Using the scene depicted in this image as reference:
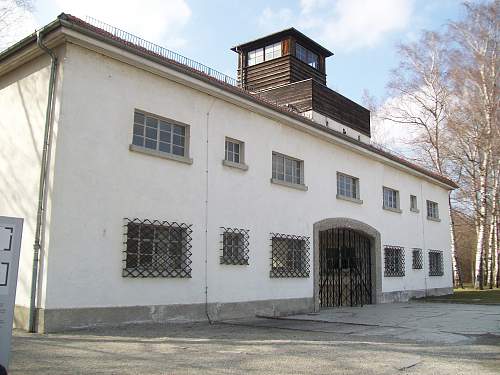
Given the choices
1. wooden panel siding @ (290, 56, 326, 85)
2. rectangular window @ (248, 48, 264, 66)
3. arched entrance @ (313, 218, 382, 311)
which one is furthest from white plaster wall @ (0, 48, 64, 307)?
rectangular window @ (248, 48, 264, 66)

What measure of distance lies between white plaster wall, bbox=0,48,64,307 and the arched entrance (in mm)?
8439

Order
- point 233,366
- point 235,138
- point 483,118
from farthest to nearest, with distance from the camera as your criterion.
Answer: point 483,118, point 235,138, point 233,366

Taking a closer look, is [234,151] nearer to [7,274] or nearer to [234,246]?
[234,246]

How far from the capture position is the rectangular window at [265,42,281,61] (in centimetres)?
2498

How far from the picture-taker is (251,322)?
12008mm

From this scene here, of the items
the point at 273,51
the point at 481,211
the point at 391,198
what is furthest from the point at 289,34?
the point at 481,211

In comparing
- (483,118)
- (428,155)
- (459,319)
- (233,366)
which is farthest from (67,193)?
(428,155)

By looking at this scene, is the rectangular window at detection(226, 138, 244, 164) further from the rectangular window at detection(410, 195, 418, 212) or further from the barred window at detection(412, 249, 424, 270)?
the rectangular window at detection(410, 195, 418, 212)

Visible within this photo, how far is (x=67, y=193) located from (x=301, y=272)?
24.9 feet

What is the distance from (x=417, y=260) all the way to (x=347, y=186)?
6232 mm

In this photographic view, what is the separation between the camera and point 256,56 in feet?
84.7

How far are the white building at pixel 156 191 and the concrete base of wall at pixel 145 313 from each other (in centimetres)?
3

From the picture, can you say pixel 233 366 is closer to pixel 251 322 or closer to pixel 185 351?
pixel 185 351

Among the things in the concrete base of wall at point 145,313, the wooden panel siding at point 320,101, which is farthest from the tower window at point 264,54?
the concrete base of wall at point 145,313
